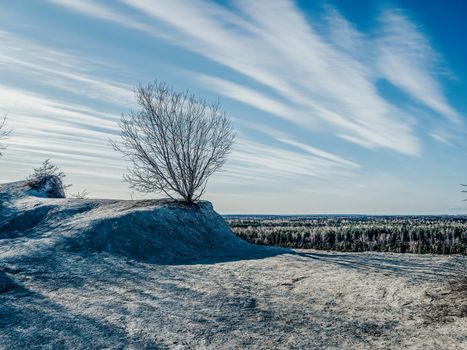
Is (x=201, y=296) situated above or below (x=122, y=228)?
below

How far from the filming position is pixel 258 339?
18.2 feet

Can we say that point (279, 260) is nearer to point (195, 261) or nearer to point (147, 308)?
point (195, 261)

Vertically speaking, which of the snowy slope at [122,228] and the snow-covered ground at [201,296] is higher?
the snowy slope at [122,228]

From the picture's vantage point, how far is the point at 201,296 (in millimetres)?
7375

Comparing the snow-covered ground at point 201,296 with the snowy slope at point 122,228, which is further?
the snowy slope at point 122,228

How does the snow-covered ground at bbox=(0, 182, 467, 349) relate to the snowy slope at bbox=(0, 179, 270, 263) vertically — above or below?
below

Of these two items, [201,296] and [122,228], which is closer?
[201,296]

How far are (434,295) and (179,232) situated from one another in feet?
29.6

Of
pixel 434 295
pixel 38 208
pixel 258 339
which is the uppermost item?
pixel 38 208

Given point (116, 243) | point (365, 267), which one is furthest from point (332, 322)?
point (116, 243)

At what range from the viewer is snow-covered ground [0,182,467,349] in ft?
18.3

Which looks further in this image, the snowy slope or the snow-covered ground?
the snowy slope

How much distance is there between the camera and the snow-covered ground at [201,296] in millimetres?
5566

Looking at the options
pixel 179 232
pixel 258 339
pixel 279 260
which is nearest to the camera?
pixel 258 339
